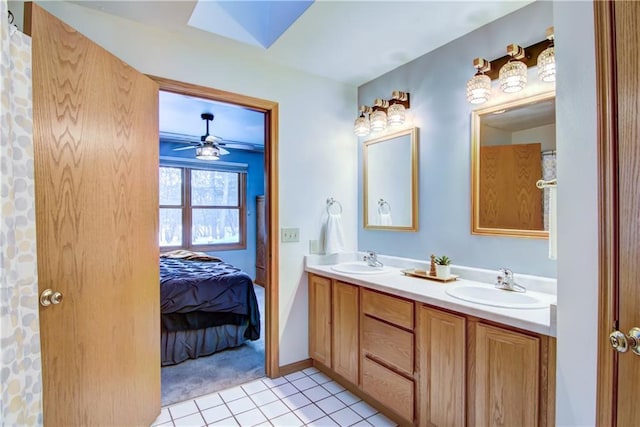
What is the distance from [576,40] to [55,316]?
2.17 meters

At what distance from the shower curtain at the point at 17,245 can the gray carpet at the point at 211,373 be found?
1.18 meters

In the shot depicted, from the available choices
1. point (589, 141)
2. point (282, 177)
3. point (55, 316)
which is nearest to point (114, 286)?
point (55, 316)

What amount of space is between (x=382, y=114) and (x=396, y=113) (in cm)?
13

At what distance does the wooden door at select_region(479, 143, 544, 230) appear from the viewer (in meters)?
1.69

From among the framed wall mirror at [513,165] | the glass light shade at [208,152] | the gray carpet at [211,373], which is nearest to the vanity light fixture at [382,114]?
the framed wall mirror at [513,165]

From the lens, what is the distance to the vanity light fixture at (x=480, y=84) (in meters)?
1.78

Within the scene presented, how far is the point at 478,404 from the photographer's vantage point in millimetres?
1415

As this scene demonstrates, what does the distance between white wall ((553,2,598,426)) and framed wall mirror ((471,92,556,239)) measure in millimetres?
602

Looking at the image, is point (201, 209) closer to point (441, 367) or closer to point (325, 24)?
point (325, 24)

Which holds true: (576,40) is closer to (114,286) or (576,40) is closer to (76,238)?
(76,238)

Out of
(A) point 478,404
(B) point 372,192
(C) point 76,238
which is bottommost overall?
(A) point 478,404

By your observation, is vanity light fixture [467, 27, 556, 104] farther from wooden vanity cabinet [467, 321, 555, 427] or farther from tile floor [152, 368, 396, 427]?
tile floor [152, 368, 396, 427]

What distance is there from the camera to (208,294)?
2768mm

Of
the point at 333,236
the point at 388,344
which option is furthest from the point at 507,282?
the point at 333,236
